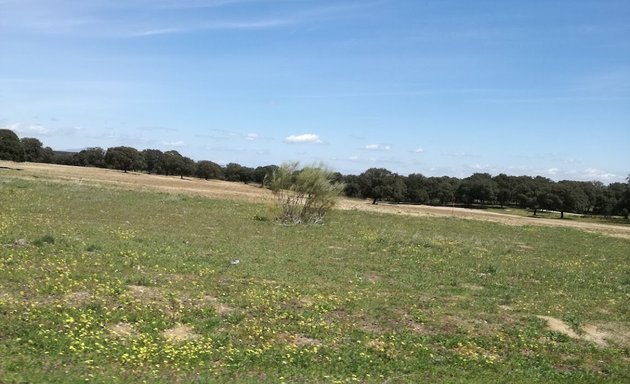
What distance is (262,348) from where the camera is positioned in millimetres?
9578

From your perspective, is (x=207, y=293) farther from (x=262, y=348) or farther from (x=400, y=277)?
(x=400, y=277)

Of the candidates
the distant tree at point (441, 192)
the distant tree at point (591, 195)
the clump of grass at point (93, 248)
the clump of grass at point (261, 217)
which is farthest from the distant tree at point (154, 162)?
the clump of grass at point (93, 248)

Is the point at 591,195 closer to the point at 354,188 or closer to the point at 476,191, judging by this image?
the point at 476,191

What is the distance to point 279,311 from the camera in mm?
12125

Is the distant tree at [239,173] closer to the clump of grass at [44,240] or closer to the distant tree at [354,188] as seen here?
the distant tree at [354,188]

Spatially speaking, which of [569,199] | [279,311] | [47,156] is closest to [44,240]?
[279,311]

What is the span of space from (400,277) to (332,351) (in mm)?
8971

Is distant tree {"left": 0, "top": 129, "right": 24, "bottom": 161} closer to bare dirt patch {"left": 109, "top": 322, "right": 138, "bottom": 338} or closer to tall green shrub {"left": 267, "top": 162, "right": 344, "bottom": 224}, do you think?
tall green shrub {"left": 267, "top": 162, "right": 344, "bottom": 224}

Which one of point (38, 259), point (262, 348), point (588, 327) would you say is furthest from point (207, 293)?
point (588, 327)

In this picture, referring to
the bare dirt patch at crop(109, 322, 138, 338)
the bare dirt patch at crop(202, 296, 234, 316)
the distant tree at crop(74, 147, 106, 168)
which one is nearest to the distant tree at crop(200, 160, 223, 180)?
the distant tree at crop(74, 147, 106, 168)

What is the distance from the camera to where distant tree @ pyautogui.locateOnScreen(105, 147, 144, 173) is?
12075 cm

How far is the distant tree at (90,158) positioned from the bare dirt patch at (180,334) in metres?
134

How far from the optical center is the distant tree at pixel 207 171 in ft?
425

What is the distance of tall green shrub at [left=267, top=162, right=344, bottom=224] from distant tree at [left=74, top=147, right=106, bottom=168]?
111 metres
